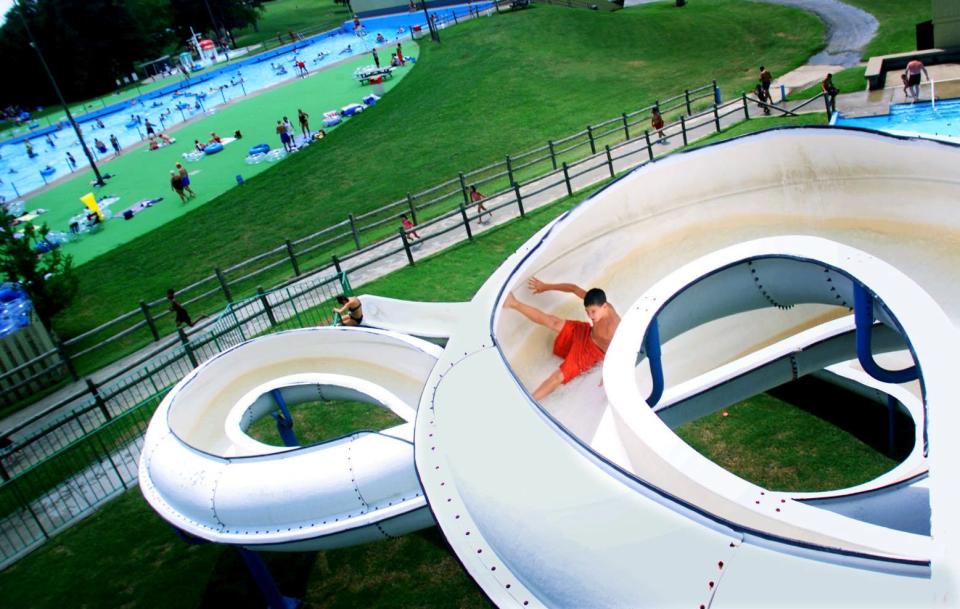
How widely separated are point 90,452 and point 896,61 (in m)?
26.5

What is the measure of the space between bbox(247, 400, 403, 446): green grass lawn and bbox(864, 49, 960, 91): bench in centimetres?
2036

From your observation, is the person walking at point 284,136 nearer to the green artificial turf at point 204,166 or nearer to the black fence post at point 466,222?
the green artificial turf at point 204,166

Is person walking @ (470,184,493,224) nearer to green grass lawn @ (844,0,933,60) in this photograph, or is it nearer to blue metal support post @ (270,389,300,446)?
blue metal support post @ (270,389,300,446)

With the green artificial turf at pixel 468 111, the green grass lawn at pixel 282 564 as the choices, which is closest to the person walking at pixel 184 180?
the green artificial turf at pixel 468 111

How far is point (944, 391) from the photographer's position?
4.48 m

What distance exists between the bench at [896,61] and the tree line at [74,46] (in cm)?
6022

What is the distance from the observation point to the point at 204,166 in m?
35.7

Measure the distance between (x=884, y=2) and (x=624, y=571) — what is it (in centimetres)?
3973

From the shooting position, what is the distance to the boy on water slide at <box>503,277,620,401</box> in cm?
841

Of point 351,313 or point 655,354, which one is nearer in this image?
point 655,354

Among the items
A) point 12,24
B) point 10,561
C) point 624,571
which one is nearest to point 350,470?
point 624,571

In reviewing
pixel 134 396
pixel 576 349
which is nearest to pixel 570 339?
pixel 576 349

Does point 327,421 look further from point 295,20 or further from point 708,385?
point 295,20

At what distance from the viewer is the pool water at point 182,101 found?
149 feet
